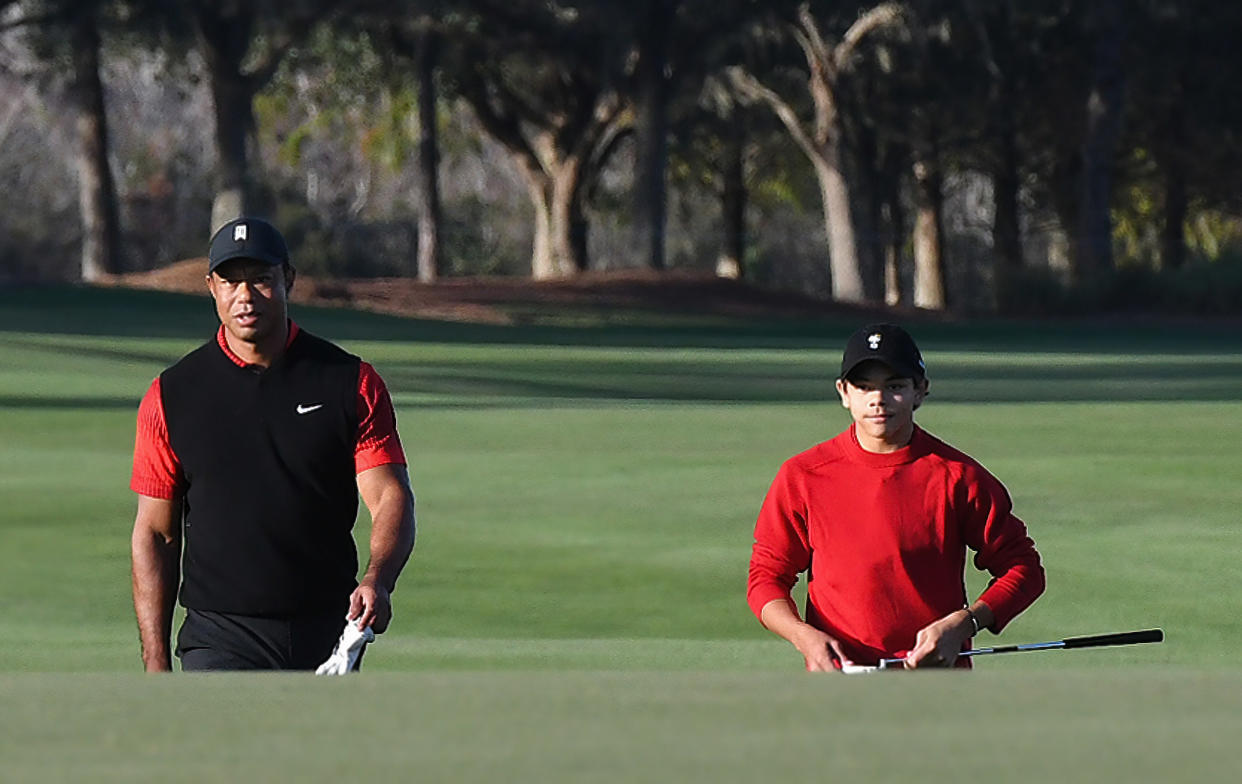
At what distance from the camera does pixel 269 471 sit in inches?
262

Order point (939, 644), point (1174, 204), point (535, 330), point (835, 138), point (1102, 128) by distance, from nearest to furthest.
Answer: point (939, 644) → point (535, 330) → point (1102, 128) → point (835, 138) → point (1174, 204)

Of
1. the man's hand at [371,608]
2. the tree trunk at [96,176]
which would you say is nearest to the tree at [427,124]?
the tree trunk at [96,176]

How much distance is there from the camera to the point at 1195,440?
22.0 meters

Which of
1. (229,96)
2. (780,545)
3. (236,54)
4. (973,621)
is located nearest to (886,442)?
(780,545)

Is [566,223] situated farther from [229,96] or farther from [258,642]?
[258,642]

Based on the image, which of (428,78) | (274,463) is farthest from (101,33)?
(274,463)

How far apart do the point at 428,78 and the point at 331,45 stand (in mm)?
5391

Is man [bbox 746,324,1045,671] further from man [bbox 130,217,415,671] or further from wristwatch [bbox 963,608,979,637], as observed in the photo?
man [bbox 130,217,415,671]

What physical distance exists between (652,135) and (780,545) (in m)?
Answer: 48.4

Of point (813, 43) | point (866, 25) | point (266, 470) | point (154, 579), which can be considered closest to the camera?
point (266, 470)

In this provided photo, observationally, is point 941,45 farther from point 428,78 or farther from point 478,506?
point 478,506

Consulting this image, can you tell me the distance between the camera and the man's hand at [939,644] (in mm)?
5836

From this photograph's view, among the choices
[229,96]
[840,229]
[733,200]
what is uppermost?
[229,96]

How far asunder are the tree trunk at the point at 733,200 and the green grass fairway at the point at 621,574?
23497mm
